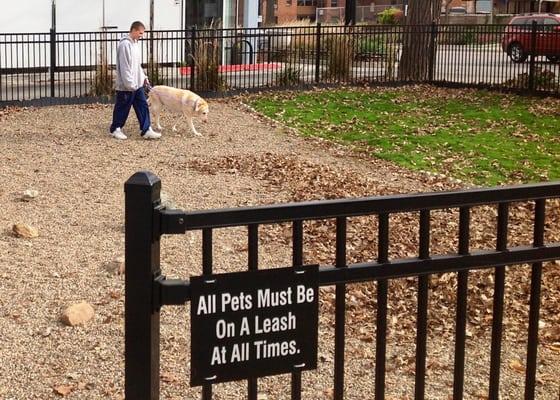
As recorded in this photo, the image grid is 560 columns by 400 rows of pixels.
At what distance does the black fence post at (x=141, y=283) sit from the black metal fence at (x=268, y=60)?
16308mm

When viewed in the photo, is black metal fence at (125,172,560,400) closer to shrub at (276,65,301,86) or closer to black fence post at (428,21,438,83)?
shrub at (276,65,301,86)

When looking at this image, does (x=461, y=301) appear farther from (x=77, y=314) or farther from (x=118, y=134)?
(x=118, y=134)

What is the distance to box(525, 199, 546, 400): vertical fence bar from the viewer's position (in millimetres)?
3592

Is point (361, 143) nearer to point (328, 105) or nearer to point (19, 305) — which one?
point (328, 105)

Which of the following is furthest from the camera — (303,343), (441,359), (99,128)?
(99,128)

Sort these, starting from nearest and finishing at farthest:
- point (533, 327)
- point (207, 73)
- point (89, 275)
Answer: point (533, 327) < point (89, 275) < point (207, 73)

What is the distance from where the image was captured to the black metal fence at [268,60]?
20.1 metres

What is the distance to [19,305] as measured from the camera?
22.5 feet

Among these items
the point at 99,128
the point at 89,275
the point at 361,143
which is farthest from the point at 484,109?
the point at 89,275

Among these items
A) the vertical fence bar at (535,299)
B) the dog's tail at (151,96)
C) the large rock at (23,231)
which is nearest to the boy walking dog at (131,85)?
the dog's tail at (151,96)

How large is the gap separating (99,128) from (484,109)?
7.08 m

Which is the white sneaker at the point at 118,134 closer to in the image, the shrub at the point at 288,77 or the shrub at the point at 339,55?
the shrub at the point at 288,77

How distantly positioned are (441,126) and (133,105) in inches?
197

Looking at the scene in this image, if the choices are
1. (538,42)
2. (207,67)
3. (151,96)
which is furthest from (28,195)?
(538,42)
